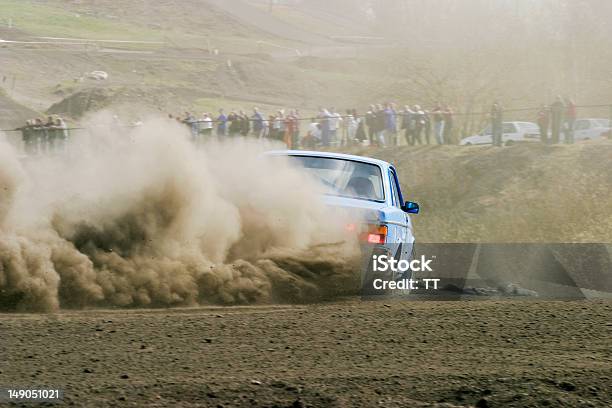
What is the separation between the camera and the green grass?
183 ft

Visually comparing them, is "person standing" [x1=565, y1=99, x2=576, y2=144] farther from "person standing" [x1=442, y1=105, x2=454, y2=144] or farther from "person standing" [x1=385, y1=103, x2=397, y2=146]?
"person standing" [x1=385, y1=103, x2=397, y2=146]

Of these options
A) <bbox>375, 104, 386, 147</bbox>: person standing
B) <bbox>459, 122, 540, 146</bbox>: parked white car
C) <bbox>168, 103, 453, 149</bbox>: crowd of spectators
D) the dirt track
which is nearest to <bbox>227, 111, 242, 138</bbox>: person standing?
<bbox>168, 103, 453, 149</bbox>: crowd of spectators

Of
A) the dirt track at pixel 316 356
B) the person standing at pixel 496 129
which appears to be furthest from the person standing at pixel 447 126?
the dirt track at pixel 316 356

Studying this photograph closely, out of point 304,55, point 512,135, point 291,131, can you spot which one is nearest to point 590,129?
point 512,135

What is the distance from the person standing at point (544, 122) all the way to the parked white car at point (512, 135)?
1.90 m

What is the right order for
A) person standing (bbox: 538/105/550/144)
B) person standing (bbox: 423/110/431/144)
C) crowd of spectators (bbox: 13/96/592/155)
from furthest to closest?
person standing (bbox: 423/110/431/144)
crowd of spectators (bbox: 13/96/592/155)
person standing (bbox: 538/105/550/144)

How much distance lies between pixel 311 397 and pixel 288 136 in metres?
21.4

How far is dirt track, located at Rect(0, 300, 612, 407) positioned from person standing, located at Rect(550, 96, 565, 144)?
16301 millimetres

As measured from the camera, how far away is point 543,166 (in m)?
24.4

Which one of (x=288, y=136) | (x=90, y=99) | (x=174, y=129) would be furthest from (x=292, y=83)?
(x=174, y=129)

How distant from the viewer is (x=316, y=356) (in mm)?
6926

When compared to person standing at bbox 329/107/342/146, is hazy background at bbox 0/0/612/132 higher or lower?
higher

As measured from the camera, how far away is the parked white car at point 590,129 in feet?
87.1

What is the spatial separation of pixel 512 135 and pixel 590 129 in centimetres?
227
